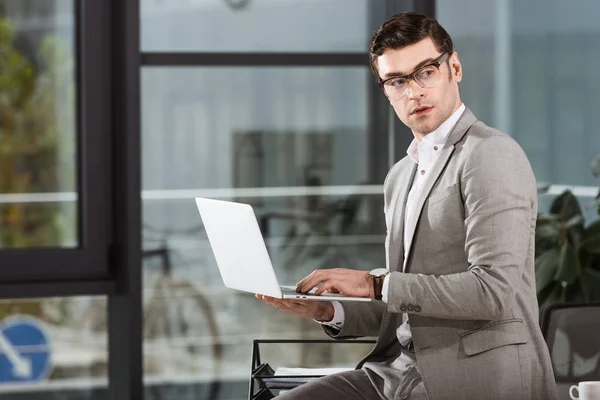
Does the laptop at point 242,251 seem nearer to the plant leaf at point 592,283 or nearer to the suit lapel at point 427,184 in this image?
the suit lapel at point 427,184

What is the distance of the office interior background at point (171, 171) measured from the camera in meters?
4.02

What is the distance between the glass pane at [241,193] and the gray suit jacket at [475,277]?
200 cm

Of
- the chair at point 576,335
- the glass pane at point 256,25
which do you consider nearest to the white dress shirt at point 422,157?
the chair at point 576,335

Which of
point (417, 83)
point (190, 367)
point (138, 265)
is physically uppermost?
point (417, 83)

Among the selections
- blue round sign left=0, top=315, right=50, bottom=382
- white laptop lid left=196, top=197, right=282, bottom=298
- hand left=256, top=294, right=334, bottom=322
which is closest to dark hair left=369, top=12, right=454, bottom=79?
white laptop lid left=196, top=197, right=282, bottom=298

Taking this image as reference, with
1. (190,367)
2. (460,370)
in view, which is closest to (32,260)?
(190,367)

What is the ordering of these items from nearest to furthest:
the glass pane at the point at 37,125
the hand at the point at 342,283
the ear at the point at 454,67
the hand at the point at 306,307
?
the hand at the point at 342,283 < the ear at the point at 454,67 < the hand at the point at 306,307 < the glass pane at the point at 37,125

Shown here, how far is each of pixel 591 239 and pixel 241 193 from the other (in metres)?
1.43

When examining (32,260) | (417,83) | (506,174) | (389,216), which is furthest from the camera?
(32,260)

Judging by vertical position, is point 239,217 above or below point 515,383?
above

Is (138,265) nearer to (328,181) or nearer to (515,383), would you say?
(328,181)

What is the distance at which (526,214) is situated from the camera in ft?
6.91

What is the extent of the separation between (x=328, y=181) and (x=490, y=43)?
3.43 ft

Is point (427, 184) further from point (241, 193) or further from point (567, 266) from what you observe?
point (241, 193)
